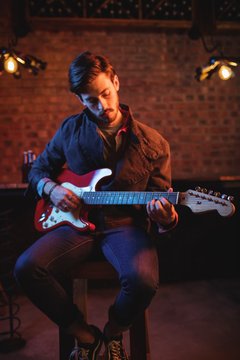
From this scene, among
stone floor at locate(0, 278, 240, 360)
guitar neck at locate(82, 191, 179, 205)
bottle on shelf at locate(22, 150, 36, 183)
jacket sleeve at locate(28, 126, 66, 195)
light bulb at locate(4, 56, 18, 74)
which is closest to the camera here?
guitar neck at locate(82, 191, 179, 205)

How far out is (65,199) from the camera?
6.79 feet

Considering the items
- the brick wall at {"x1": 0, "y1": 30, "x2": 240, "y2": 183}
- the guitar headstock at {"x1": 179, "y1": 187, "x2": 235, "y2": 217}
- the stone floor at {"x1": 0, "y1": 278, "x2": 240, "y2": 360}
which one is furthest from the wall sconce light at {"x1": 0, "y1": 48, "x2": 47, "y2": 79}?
the guitar headstock at {"x1": 179, "y1": 187, "x2": 235, "y2": 217}

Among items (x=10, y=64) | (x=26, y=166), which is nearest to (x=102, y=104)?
(x=26, y=166)

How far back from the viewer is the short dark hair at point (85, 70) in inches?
84.4

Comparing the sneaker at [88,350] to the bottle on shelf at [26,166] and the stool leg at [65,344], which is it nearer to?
the stool leg at [65,344]

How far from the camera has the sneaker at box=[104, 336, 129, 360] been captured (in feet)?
5.96

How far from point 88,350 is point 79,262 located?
40 cm

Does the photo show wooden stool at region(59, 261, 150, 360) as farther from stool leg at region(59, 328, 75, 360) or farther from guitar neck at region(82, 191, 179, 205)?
guitar neck at region(82, 191, 179, 205)

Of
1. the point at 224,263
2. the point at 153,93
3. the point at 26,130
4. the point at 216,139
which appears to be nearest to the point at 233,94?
the point at 216,139

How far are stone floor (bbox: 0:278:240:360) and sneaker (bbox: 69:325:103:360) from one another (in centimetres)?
69

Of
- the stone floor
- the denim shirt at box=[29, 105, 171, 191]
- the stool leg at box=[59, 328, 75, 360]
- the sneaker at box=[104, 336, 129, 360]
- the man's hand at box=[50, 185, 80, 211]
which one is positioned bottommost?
the stone floor

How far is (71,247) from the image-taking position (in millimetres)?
1956

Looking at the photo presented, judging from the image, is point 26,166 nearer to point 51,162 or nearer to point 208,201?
point 51,162

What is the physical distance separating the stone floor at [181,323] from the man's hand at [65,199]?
102 centimetres
